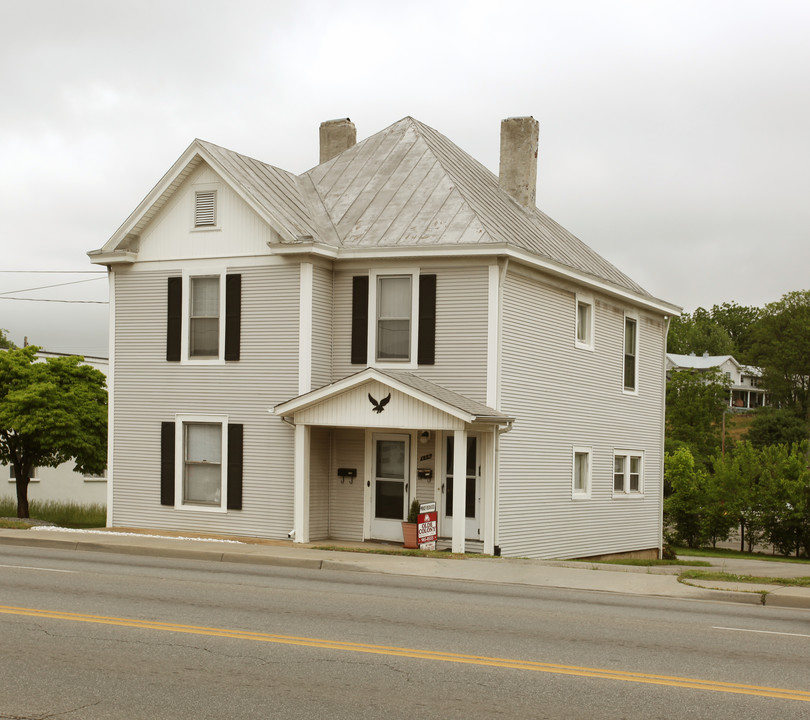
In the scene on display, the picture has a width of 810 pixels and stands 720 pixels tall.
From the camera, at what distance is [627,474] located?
26531 millimetres

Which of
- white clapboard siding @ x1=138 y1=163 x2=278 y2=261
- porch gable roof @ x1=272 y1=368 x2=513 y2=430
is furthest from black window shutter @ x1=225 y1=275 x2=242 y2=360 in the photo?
porch gable roof @ x1=272 y1=368 x2=513 y2=430

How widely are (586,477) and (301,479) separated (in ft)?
23.6

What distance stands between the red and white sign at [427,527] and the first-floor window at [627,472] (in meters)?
7.15

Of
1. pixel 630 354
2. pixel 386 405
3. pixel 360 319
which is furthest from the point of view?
pixel 630 354

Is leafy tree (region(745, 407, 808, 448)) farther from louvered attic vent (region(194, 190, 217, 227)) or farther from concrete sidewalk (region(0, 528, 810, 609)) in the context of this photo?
louvered attic vent (region(194, 190, 217, 227))

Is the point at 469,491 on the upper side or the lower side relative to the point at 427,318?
lower

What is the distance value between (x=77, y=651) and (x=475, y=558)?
35.1ft

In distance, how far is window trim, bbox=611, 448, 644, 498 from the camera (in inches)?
1022

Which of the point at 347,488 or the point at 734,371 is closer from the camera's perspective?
the point at 347,488

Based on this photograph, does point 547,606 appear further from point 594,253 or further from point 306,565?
point 594,253

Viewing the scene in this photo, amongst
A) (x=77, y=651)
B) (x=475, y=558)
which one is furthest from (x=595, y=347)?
(x=77, y=651)

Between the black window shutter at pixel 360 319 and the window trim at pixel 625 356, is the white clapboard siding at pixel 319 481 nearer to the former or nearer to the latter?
the black window shutter at pixel 360 319

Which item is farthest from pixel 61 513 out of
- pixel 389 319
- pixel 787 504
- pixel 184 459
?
pixel 787 504

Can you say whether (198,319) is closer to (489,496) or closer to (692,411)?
(489,496)
